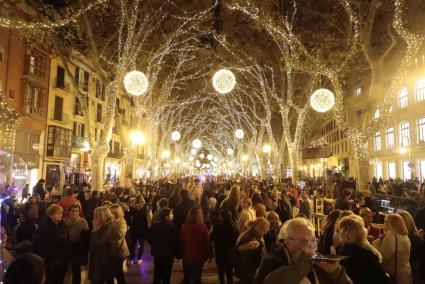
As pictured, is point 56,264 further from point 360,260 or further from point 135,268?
point 360,260

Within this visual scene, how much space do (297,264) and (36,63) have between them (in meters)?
30.6

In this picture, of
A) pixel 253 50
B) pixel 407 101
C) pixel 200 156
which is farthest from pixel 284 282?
pixel 200 156

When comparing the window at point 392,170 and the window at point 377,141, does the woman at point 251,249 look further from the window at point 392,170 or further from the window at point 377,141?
the window at point 377,141

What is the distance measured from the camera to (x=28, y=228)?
7812mm

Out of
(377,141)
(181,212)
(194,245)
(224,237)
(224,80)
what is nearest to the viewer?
(194,245)

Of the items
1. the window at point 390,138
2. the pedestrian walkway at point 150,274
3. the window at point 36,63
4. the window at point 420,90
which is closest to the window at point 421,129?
the window at point 420,90

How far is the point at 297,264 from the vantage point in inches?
113

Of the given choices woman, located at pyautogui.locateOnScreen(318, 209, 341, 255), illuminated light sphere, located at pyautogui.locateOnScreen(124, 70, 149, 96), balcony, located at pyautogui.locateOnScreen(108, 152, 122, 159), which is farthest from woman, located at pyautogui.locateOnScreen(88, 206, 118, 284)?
balcony, located at pyautogui.locateOnScreen(108, 152, 122, 159)

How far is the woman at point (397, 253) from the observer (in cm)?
528

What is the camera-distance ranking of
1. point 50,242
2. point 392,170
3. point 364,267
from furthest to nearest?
point 392,170
point 50,242
point 364,267

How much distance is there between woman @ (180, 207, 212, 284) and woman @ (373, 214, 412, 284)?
9.45 ft

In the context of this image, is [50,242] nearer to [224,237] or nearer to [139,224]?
[224,237]

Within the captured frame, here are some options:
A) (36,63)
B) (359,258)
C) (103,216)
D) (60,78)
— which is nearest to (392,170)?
(60,78)

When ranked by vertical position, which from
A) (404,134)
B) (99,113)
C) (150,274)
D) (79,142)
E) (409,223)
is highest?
(99,113)
